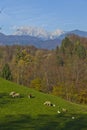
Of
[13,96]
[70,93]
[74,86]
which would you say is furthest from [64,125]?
[74,86]

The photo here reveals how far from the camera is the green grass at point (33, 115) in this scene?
1026 inches

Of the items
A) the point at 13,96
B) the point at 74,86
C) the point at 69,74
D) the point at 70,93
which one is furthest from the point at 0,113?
the point at 69,74

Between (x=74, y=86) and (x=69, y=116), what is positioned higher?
(x=69, y=116)

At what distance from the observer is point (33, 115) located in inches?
1179

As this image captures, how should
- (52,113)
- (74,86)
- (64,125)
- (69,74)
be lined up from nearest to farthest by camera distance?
(64,125)
(52,113)
(74,86)
(69,74)

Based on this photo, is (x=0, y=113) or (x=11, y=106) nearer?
(x=0, y=113)

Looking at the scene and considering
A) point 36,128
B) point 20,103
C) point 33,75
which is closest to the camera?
point 36,128

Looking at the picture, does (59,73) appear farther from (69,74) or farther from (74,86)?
(74,86)

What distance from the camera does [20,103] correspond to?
1340 inches

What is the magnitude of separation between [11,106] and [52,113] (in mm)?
4013

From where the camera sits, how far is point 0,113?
97.0ft

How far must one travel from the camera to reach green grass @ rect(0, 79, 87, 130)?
2606 centimetres

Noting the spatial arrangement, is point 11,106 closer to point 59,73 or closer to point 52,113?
point 52,113

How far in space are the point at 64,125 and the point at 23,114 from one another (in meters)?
4.69
